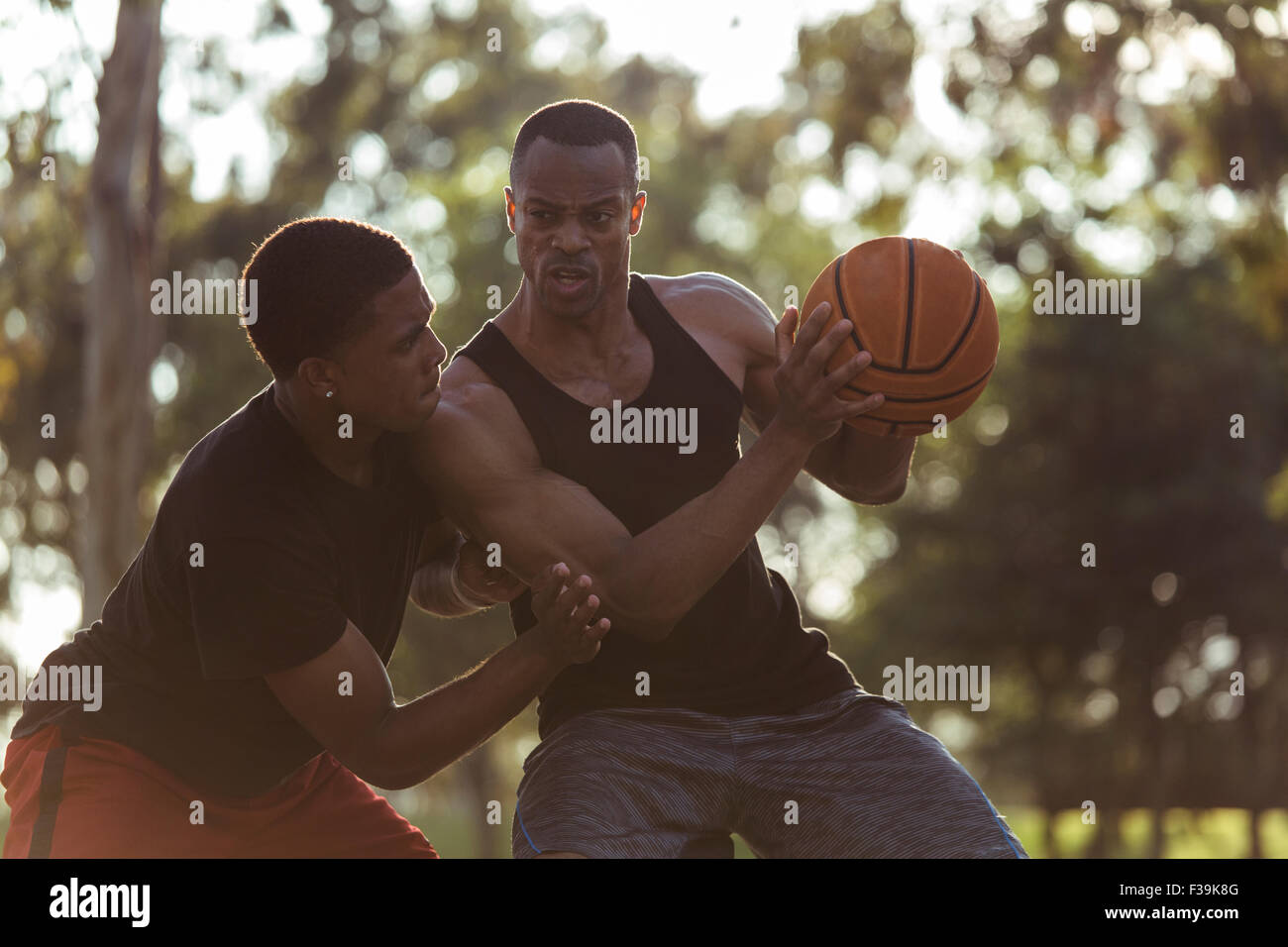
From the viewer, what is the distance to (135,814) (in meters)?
4.61

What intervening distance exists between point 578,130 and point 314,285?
102 centimetres

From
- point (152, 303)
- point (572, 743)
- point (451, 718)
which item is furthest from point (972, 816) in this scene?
point (152, 303)

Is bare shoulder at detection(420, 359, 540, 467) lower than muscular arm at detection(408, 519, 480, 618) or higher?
higher

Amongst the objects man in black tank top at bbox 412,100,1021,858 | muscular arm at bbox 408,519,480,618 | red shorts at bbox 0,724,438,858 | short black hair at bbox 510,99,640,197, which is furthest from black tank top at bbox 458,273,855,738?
red shorts at bbox 0,724,438,858

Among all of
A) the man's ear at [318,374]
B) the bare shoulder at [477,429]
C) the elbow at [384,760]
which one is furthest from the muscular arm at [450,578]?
the man's ear at [318,374]

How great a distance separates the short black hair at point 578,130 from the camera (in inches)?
192

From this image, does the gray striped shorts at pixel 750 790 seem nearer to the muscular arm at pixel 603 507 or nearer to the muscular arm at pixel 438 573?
the muscular arm at pixel 603 507

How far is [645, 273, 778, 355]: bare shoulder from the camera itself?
5242 millimetres

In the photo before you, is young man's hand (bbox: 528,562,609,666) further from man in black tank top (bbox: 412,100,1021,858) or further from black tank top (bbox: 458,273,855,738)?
black tank top (bbox: 458,273,855,738)

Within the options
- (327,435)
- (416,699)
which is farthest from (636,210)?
(416,699)

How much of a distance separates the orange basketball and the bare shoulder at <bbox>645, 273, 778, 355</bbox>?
346 mm

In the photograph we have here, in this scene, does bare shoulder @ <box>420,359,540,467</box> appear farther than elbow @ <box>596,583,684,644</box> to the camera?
Yes

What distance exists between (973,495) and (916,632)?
259cm
